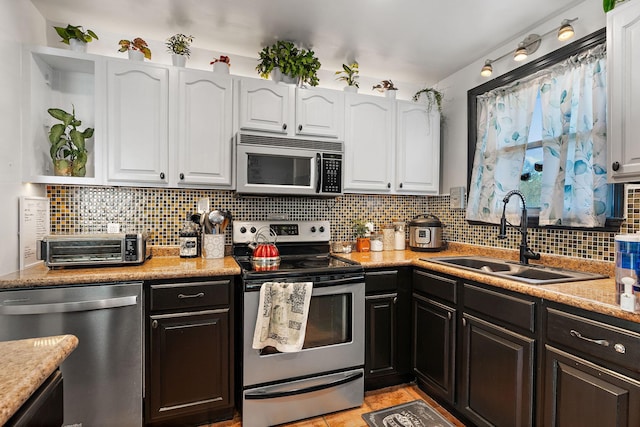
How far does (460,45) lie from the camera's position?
2.49 meters

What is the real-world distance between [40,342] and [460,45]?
9.44 ft

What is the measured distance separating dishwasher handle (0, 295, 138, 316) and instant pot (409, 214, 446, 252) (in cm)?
213

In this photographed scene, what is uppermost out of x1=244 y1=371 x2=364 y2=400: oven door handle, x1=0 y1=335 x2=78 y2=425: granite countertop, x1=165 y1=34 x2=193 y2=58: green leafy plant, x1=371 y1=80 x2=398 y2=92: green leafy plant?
x1=165 y1=34 x2=193 y2=58: green leafy plant

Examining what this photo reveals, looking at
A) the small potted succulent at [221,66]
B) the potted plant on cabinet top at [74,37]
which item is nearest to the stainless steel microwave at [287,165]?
the small potted succulent at [221,66]

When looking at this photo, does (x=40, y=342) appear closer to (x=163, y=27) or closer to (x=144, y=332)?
(x=144, y=332)

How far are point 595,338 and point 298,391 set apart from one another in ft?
4.86

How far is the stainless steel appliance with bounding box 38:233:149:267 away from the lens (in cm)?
184

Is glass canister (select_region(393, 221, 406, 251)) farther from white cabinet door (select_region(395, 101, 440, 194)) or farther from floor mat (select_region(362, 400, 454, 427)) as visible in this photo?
floor mat (select_region(362, 400, 454, 427))

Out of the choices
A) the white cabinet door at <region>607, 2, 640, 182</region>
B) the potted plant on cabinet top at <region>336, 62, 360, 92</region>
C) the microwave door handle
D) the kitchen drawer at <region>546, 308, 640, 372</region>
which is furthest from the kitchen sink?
the potted plant on cabinet top at <region>336, 62, 360, 92</region>

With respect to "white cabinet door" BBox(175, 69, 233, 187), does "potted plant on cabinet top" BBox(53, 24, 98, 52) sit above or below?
above

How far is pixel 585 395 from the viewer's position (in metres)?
1.31

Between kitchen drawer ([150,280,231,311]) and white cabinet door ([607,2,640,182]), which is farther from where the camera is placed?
kitchen drawer ([150,280,231,311])

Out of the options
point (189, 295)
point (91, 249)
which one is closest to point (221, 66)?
point (91, 249)

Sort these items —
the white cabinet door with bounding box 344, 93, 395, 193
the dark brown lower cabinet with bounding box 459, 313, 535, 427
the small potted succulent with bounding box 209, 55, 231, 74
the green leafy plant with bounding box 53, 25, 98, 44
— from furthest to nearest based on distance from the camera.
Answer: the white cabinet door with bounding box 344, 93, 395, 193 → the small potted succulent with bounding box 209, 55, 231, 74 → the green leafy plant with bounding box 53, 25, 98, 44 → the dark brown lower cabinet with bounding box 459, 313, 535, 427
